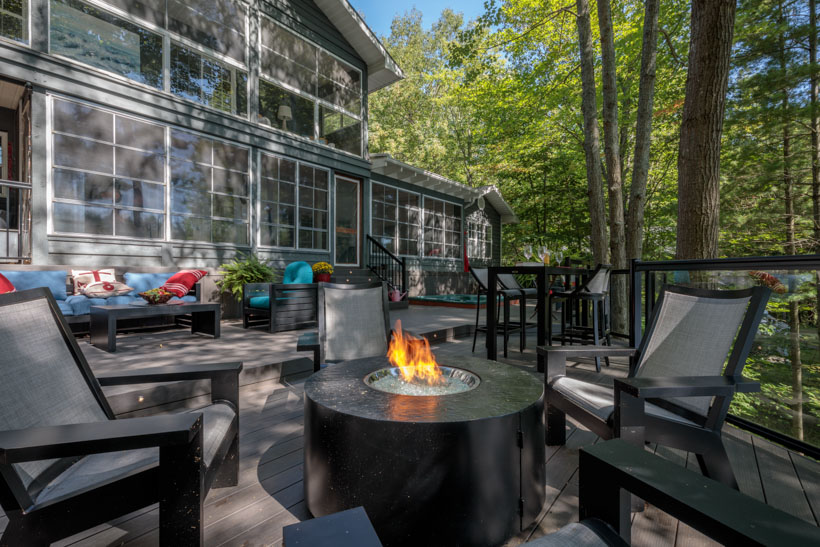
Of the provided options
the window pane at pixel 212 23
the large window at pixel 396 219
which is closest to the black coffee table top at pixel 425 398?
the window pane at pixel 212 23

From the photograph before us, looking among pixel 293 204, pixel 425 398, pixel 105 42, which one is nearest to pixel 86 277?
pixel 105 42

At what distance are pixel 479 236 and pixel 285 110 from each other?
8452 mm

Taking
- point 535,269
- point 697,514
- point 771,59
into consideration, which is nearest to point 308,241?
point 535,269

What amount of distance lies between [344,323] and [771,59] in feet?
28.9

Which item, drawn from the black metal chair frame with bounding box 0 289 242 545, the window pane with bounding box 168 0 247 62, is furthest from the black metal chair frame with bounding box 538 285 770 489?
the window pane with bounding box 168 0 247 62

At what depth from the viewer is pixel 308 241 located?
7.81 metres

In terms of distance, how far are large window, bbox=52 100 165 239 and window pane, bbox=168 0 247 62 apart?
6.03 feet

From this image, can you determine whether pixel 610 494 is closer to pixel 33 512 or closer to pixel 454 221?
pixel 33 512

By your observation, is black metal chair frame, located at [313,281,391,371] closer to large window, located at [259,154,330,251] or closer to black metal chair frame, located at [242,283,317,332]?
black metal chair frame, located at [242,283,317,332]

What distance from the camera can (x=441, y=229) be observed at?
1223 cm

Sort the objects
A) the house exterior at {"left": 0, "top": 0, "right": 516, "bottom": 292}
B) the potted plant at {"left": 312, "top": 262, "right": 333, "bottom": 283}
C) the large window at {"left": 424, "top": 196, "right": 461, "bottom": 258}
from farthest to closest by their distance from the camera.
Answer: the large window at {"left": 424, "top": 196, "right": 461, "bottom": 258} < the potted plant at {"left": 312, "top": 262, "right": 333, "bottom": 283} < the house exterior at {"left": 0, "top": 0, "right": 516, "bottom": 292}

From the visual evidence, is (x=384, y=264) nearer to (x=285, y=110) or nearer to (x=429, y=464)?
(x=285, y=110)

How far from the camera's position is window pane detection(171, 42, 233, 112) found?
604 centimetres

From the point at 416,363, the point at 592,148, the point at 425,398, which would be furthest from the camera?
the point at 592,148
